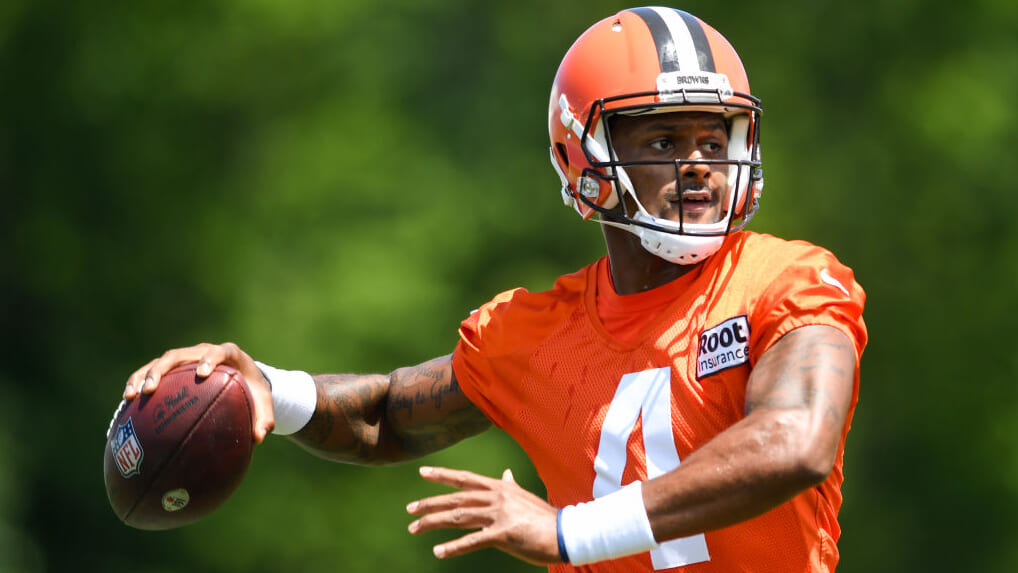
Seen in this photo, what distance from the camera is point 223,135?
27.3 ft

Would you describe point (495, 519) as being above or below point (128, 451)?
above

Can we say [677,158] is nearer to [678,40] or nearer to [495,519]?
[678,40]

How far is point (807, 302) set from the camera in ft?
8.89

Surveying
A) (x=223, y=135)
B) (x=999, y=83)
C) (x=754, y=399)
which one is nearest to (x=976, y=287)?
(x=999, y=83)

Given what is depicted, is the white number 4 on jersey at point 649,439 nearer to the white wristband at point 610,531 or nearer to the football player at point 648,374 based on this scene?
the football player at point 648,374

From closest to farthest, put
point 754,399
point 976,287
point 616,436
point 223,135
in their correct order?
1. point 754,399
2. point 616,436
3. point 976,287
4. point 223,135

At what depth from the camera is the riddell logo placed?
283 centimetres

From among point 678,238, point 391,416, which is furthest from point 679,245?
point 391,416

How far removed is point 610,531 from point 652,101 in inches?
46.8

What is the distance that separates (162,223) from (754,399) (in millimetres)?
6421

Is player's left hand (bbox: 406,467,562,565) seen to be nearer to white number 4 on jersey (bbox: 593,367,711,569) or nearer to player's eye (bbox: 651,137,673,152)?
white number 4 on jersey (bbox: 593,367,711,569)

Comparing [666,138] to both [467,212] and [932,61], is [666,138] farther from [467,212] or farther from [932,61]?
[932,61]

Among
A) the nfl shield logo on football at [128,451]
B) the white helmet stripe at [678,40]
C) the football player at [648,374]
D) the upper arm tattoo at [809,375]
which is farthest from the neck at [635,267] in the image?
the nfl shield logo on football at [128,451]

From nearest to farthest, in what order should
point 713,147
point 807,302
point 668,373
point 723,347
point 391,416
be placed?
point 807,302 → point 723,347 → point 668,373 → point 713,147 → point 391,416
